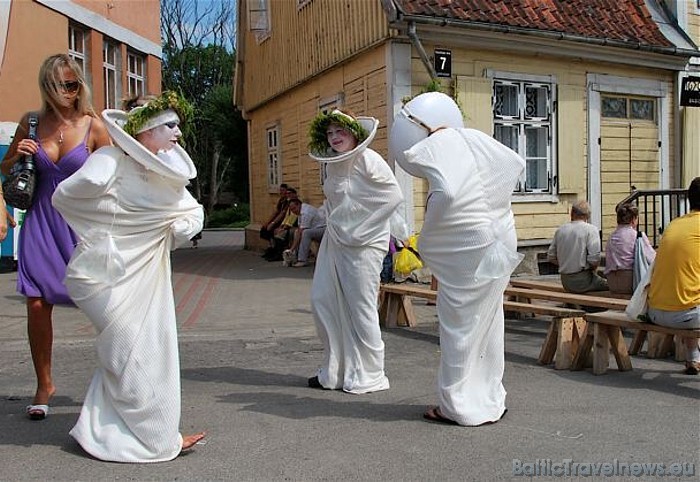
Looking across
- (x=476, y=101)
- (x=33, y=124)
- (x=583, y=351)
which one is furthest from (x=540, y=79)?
(x=33, y=124)

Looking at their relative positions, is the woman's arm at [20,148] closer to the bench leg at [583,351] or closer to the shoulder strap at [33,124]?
the shoulder strap at [33,124]

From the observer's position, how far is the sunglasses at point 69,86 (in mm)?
4555

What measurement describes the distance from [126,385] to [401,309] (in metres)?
4.93

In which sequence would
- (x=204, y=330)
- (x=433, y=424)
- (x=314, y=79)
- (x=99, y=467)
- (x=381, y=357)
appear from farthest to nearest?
(x=314, y=79), (x=204, y=330), (x=381, y=357), (x=433, y=424), (x=99, y=467)

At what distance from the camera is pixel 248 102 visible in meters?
20.2

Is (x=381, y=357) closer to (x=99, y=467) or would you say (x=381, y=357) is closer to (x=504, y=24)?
(x=99, y=467)

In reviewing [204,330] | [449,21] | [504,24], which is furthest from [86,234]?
[504,24]

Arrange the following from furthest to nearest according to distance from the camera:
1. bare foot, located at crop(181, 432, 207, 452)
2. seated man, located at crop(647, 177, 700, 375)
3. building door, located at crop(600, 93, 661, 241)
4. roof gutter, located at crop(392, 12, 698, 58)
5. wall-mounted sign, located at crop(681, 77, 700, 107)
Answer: wall-mounted sign, located at crop(681, 77, 700, 107) < building door, located at crop(600, 93, 661, 241) < roof gutter, located at crop(392, 12, 698, 58) < seated man, located at crop(647, 177, 700, 375) < bare foot, located at crop(181, 432, 207, 452)

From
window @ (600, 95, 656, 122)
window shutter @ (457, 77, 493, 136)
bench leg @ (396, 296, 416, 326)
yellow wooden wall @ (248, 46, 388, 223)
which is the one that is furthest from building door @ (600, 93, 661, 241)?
bench leg @ (396, 296, 416, 326)

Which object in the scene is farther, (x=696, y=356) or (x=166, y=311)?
(x=696, y=356)

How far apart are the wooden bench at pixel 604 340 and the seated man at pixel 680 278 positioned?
6.1 inches

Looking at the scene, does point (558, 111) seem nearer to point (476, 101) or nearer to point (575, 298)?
point (476, 101)

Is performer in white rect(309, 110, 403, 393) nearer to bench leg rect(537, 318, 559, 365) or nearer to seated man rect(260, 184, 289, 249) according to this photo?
bench leg rect(537, 318, 559, 365)

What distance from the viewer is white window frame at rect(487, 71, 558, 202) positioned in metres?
12.2
